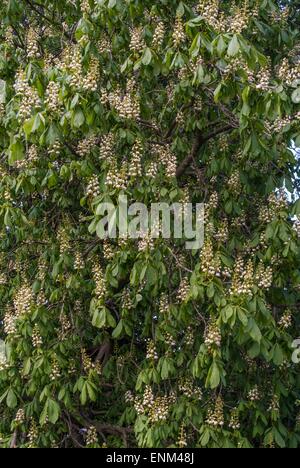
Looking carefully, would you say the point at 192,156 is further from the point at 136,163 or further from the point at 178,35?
the point at 178,35

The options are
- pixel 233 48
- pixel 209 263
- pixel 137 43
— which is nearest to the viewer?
pixel 233 48

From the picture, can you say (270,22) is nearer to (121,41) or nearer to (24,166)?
(121,41)

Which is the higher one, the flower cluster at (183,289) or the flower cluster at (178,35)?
the flower cluster at (178,35)

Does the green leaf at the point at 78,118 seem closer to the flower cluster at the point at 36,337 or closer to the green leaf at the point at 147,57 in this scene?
the green leaf at the point at 147,57

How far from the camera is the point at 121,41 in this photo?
14.7ft

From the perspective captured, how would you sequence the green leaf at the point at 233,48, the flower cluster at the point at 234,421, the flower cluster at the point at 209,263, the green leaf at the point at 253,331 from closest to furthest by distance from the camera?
the green leaf at the point at 233,48, the green leaf at the point at 253,331, the flower cluster at the point at 209,263, the flower cluster at the point at 234,421

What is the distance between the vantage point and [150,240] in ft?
12.9

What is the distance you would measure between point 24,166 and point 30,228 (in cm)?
69

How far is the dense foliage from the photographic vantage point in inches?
153

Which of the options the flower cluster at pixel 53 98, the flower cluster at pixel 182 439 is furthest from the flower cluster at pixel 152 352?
the flower cluster at pixel 53 98

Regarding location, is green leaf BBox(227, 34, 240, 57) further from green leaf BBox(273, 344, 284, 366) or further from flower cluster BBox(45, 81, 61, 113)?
green leaf BBox(273, 344, 284, 366)

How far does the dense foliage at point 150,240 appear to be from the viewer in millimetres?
3887

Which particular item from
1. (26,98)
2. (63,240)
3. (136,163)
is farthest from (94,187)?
(26,98)

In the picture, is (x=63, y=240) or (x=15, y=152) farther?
(x=63, y=240)
